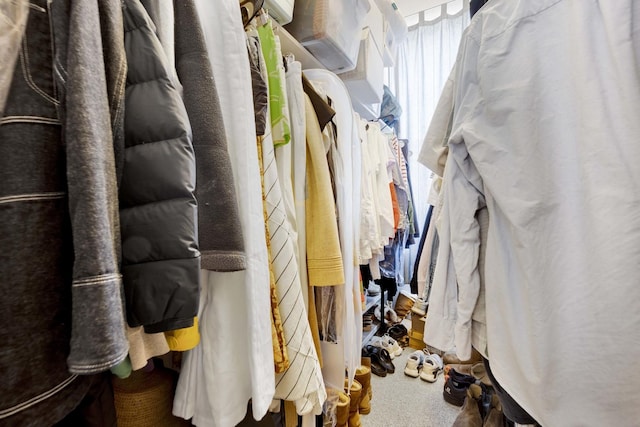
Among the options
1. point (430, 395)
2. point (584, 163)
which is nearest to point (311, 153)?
point (584, 163)

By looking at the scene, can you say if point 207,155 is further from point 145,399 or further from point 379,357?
point 379,357

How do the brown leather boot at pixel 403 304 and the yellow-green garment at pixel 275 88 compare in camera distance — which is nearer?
the yellow-green garment at pixel 275 88

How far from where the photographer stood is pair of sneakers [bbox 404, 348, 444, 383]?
5.52 ft

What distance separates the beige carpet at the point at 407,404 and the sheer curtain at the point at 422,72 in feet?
3.17

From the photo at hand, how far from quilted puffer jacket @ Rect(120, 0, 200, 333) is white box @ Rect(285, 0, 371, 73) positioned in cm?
75

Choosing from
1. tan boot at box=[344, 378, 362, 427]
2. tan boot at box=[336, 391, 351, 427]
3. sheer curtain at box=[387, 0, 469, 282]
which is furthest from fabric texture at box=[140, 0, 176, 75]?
sheer curtain at box=[387, 0, 469, 282]

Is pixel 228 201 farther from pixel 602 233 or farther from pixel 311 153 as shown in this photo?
pixel 602 233

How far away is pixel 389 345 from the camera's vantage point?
196 centimetres

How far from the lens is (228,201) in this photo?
0.43 meters

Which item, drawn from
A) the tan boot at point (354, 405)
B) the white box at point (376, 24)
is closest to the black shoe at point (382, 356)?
the tan boot at point (354, 405)

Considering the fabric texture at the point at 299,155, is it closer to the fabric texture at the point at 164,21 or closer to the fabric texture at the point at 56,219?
the fabric texture at the point at 164,21

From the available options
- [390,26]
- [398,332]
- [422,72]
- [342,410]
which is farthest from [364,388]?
[422,72]

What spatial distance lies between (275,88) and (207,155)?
13.2 inches

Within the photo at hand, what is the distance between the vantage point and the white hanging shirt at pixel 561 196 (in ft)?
1.43
